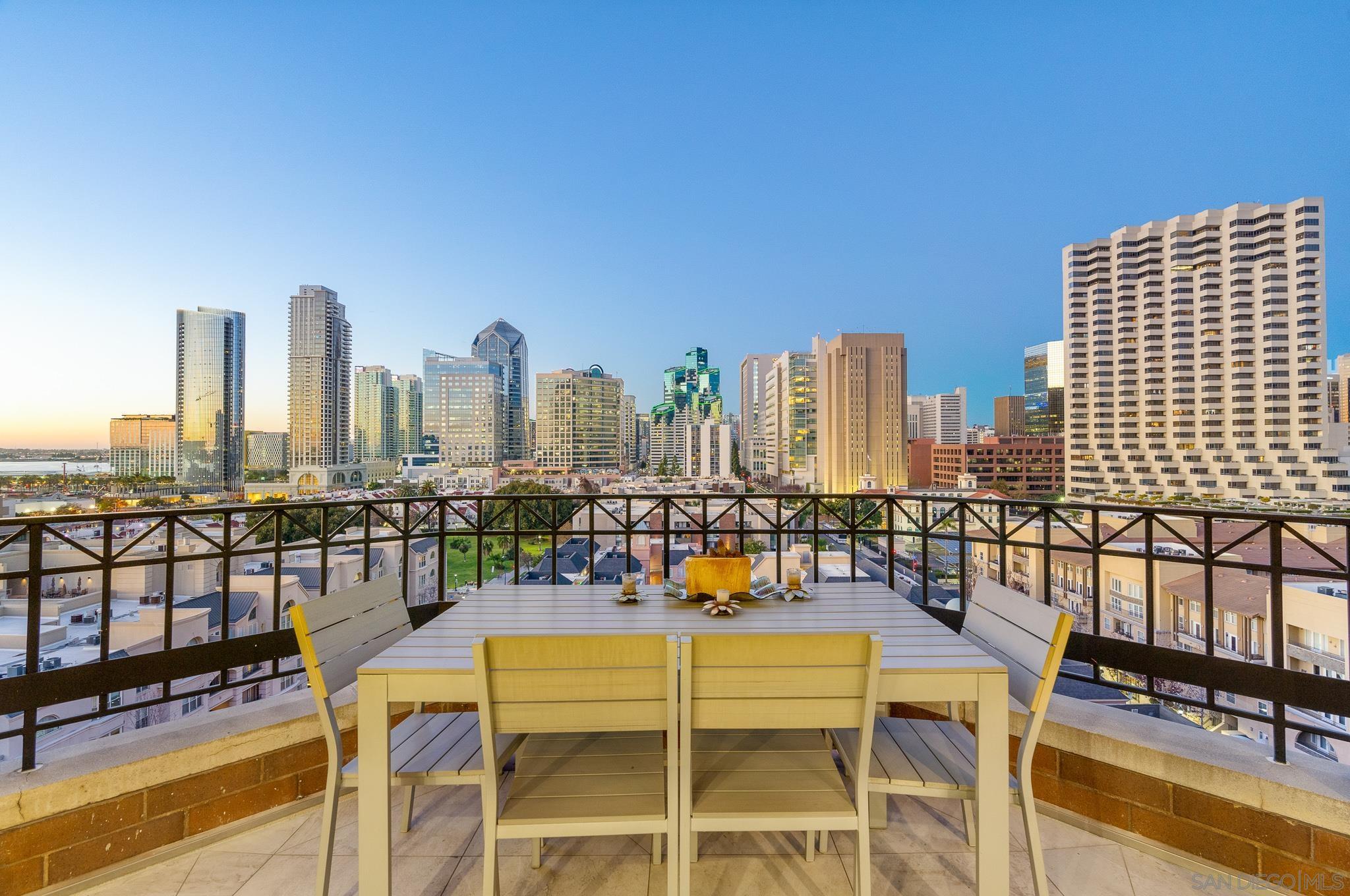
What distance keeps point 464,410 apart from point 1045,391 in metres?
36.1

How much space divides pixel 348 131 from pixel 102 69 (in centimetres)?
390

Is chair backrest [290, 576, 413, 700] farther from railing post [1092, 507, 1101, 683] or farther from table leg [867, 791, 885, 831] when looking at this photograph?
railing post [1092, 507, 1101, 683]

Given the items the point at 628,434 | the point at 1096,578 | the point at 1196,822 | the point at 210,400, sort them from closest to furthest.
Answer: the point at 1196,822 < the point at 1096,578 < the point at 210,400 < the point at 628,434

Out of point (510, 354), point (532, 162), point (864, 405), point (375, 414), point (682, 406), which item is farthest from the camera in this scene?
point (682, 406)

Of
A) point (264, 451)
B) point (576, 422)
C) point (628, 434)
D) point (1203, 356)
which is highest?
point (1203, 356)

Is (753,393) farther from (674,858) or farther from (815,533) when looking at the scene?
(674,858)

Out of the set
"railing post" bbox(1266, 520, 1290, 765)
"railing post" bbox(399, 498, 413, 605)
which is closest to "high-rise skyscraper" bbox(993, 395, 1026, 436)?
"railing post" bbox(1266, 520, 1290, 765)

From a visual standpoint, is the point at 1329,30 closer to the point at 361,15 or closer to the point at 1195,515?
the point at 1195,515

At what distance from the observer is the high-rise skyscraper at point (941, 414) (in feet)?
141

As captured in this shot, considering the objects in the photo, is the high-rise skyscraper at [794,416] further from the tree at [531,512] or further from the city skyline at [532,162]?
the tree at [531,512]

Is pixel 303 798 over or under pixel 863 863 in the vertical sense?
under

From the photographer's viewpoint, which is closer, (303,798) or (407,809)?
(407,809)

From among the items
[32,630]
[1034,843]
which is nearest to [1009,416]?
[1034,843]

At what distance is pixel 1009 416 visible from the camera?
32.1m
